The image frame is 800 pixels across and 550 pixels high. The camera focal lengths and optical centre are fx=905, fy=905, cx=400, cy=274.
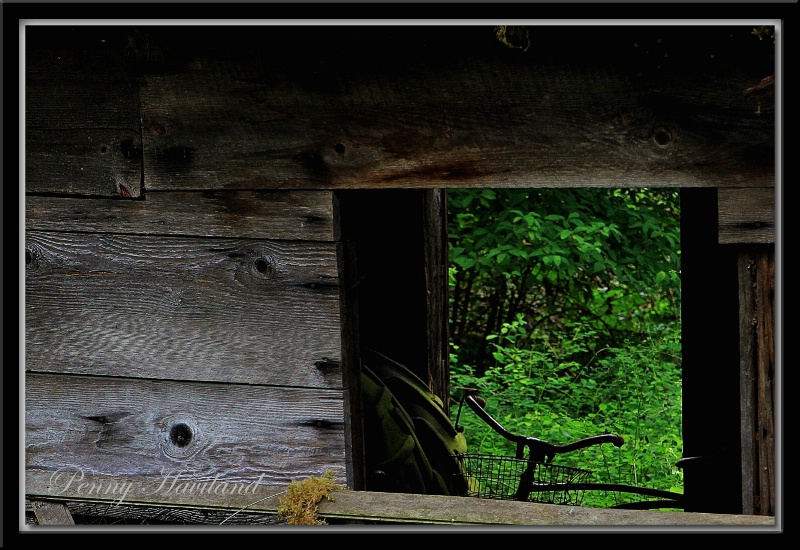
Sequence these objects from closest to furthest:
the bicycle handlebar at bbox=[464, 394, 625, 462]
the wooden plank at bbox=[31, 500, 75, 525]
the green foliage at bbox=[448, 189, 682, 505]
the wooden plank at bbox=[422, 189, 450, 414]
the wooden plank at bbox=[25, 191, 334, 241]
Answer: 1. the wooden plank at bbox=[25, 191, 334, 241]
2. the wooden plank at bbox=[31, 500, 75, 525]
3. the bicycle handlebar at bbox=[464, 394, 625, 462]
4. the wooden plank at bbox=[422, 189, 450, 414]
5. the green foliage at bbox=[448, 189, 682, 505]

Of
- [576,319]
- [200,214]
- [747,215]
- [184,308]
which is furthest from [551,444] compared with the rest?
[576,319]

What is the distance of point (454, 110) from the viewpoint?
2574 mm

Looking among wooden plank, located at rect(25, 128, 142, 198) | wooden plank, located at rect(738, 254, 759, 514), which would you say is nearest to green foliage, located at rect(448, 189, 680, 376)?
wooden plank, located at rect(738, 254, 759, 514)

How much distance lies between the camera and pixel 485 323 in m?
9.09

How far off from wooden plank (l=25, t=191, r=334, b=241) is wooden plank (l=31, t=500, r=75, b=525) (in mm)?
884

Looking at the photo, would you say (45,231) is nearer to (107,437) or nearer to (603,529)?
(107,437)

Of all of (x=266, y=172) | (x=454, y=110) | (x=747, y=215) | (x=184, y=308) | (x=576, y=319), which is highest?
(x=454, y=110)

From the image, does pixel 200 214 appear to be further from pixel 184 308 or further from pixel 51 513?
pixel 51 513

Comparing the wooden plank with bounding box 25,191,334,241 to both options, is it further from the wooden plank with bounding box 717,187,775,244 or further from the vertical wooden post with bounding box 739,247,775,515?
the vertical wooden post with bounding box 739,247,775,515

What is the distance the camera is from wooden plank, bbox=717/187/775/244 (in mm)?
2494

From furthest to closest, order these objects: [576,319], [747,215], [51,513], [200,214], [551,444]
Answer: [576,319]
[551,444]
[51,513]
[200,214]
[747,215]

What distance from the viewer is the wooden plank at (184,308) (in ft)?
8.91

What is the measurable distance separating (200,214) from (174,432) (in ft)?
2.26

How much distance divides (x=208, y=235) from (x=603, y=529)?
1.42m
